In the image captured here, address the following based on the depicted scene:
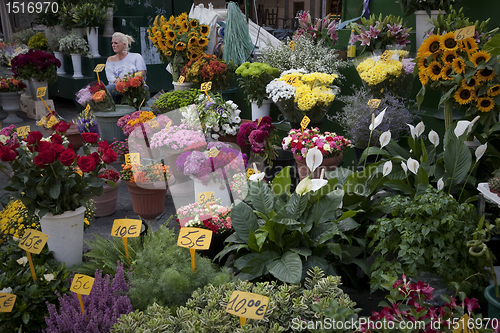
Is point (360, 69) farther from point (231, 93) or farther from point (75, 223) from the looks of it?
point (75, 223)

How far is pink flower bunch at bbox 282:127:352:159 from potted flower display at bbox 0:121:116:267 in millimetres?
1360

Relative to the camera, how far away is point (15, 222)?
2.51 m

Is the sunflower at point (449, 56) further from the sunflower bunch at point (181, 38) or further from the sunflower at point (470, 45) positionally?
the sunflower bunch at point (181, 38)

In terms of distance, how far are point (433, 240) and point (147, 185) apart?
1.97 metres

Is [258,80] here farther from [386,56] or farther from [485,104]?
[485,104]

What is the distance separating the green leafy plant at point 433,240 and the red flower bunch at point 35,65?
19.1 feet

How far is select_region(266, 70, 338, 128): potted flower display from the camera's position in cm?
321

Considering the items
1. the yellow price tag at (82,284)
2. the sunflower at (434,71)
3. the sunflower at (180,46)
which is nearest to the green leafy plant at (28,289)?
the yellow price tag at (82,284)

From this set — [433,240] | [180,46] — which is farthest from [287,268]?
→ [180,46]

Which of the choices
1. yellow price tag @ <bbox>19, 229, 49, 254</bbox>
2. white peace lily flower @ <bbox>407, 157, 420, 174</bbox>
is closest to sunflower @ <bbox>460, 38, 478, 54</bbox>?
white peace lily flower @ <bbox>407, 157, 420, 174</bbox>

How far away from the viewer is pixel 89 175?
2.22 metres

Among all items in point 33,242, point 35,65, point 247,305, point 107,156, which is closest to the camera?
point 247,305

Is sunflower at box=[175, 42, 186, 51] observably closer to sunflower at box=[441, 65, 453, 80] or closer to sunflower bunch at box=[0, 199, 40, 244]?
sunflower bunch at box=[0, 199, 40, 244]

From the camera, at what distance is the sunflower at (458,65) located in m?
2.43
